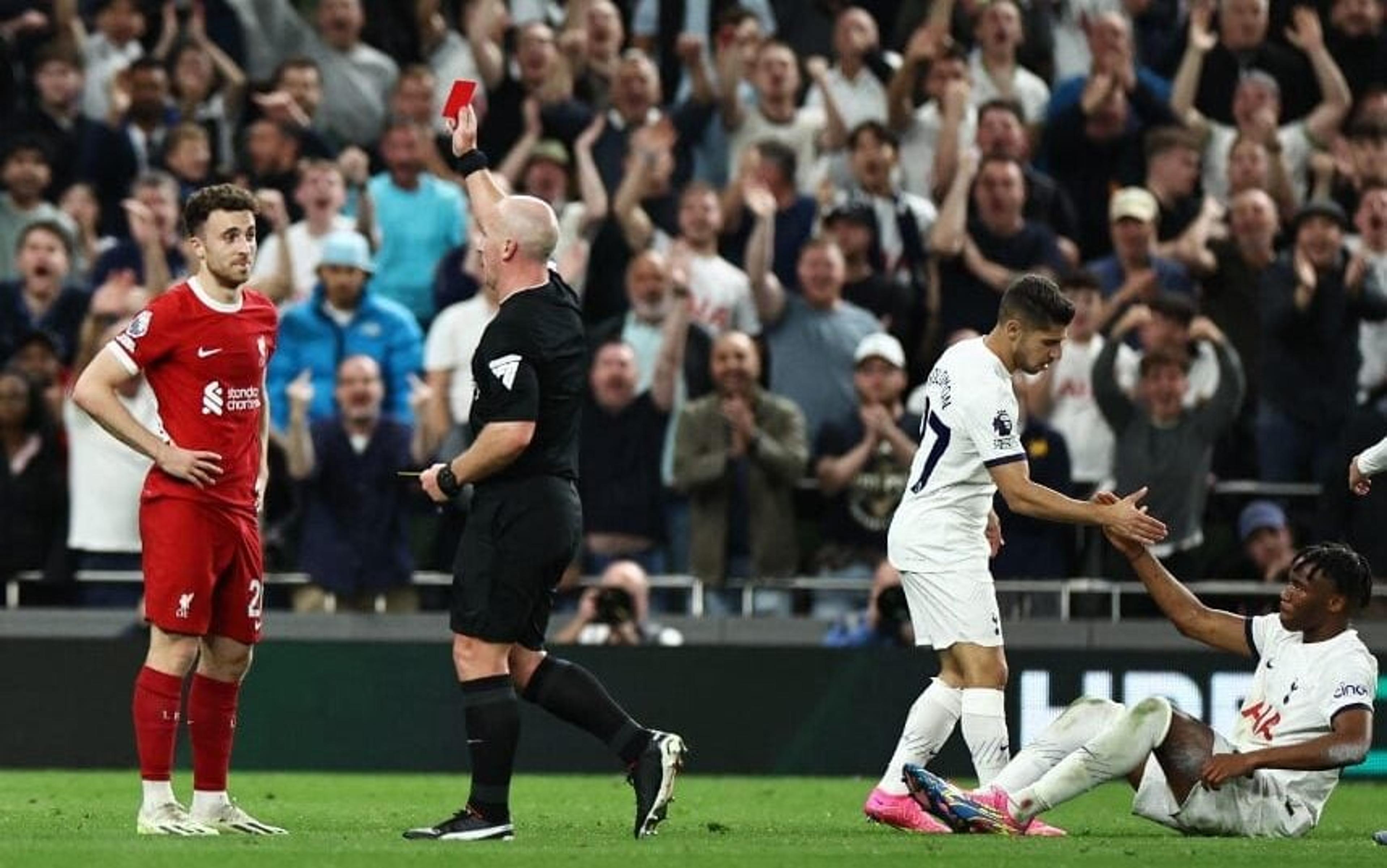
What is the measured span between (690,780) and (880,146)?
4959 mm

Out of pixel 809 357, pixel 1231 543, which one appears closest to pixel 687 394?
pixel 809 357

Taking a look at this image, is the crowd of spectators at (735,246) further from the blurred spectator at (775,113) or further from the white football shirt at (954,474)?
the white football shirt at (954,474)

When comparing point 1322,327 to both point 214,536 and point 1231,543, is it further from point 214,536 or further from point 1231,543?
point 214,536

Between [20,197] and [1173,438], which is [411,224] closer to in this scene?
[20,197]

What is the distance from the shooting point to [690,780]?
1578 cm

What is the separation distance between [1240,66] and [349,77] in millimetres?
6619

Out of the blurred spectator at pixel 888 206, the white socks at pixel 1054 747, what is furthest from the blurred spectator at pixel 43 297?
the white socks at pixel 1054 747

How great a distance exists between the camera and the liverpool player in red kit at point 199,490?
1030 cm

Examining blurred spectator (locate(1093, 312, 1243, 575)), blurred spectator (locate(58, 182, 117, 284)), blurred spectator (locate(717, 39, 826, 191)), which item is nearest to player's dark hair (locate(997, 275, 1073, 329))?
blurred spectator (locate(1093, 312, 1243, 575))

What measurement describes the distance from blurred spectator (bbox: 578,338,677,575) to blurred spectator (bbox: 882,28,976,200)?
2.99m

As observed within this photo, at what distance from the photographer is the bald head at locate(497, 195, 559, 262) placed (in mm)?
10070

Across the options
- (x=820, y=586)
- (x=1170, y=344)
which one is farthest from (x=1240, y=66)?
(x=820, y=586)

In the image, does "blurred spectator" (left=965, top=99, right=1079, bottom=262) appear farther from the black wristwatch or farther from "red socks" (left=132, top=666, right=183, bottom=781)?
"red socks" (left=132, top=666, right=183, bottom=781)

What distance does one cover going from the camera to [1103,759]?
10.3 meters
